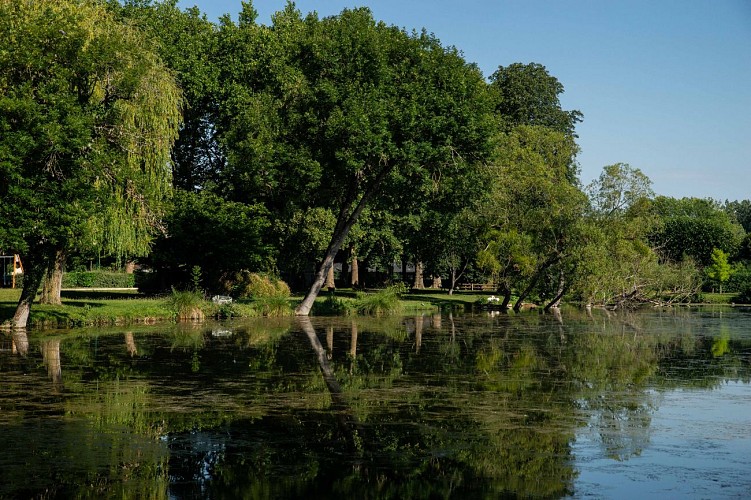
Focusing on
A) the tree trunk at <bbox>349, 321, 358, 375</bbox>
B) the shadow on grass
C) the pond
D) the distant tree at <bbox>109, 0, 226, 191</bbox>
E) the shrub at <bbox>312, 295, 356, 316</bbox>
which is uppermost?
the distant tree at <bbox>109, 0, 226, 191</bbox>

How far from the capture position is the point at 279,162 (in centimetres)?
3684

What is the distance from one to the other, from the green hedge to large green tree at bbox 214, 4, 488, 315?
27040 mm

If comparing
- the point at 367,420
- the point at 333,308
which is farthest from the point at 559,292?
the point at 367,420

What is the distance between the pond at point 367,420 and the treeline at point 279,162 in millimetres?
6257

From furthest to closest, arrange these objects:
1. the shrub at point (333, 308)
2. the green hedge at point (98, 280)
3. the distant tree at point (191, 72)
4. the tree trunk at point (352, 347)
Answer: the green hedge at point (98, 280)
the distant tree at point (191, 72)
the shrub at point (333, 308)
the tree trunk at point (352, 347)

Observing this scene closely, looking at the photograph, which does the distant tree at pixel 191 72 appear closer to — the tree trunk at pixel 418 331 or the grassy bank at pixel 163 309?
the grassy bank at pixel 163 309

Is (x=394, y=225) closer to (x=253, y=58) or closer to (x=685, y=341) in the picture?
(x=253, y=58)

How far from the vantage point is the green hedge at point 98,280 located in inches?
2462

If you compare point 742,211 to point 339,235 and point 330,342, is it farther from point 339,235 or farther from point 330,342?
point 330,342

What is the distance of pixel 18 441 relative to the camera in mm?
11211

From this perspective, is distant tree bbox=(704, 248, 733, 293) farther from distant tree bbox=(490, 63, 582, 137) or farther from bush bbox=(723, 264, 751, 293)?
distant tree bbox=(490, 63, 582, 137)

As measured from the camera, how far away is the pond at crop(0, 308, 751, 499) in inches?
372

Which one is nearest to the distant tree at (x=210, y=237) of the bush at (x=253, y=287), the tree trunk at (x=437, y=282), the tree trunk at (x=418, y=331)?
the bush at (x=253, y=287)

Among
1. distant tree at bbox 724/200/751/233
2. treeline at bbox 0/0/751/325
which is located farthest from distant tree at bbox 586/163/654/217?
distant tree at bbox 724/200/751/233
